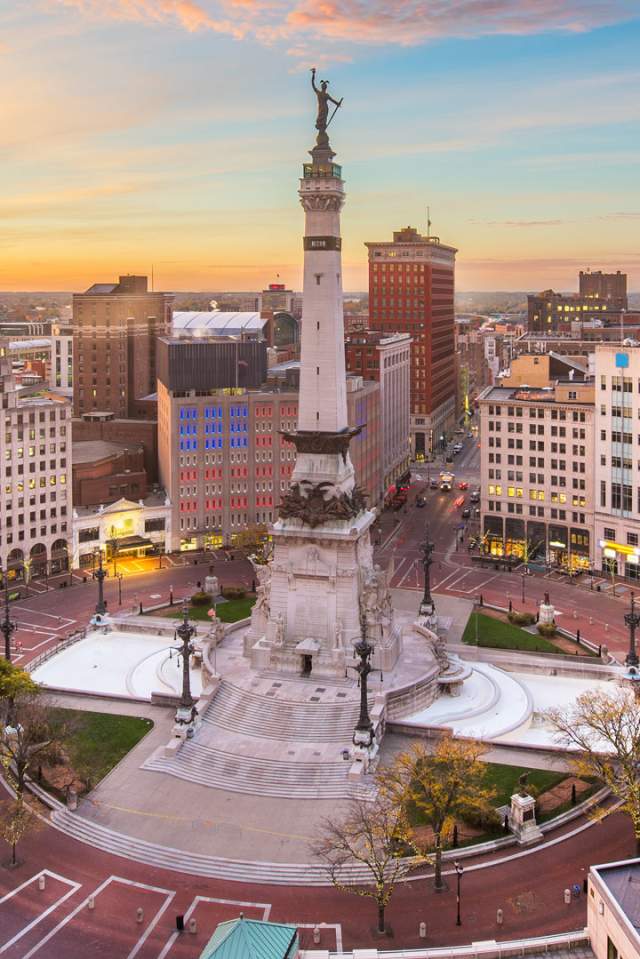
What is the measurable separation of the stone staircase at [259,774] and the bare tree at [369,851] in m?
3.84

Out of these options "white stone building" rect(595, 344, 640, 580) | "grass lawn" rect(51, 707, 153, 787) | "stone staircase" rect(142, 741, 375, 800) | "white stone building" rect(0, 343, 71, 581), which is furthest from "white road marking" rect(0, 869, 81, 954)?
"white stone building" rect(595, 344, 640, 580)

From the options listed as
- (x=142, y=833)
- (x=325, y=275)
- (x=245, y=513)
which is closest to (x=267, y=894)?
(x=142, y=833)

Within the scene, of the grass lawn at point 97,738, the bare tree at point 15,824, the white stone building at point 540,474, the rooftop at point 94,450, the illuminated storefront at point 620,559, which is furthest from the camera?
the rooftop at point 94,450

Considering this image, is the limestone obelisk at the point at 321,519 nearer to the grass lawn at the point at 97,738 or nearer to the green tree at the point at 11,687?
the grass lawn at the point at 97,738

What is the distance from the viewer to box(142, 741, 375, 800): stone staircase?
61.2 metres

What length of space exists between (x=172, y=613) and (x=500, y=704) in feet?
130

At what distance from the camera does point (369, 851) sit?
51969 mm

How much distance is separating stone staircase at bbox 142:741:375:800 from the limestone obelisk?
11973mm

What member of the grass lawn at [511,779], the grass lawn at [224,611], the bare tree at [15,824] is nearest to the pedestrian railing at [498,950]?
the grass lawn at [511,779]

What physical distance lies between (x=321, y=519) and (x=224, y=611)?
28.5 metres

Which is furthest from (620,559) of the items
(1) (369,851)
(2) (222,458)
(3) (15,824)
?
(3) (15,824)

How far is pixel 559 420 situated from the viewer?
12181 cm

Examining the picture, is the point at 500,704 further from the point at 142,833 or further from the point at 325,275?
the point at 325,275

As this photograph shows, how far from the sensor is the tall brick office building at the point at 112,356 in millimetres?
191875
